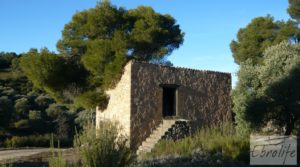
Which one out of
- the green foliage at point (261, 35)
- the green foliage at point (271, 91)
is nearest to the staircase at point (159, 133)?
the green foliage at point (271, 91)

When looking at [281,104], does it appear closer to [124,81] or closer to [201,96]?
[201,96]

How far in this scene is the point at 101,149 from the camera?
27.7 feet

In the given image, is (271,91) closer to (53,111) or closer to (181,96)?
(181,96)

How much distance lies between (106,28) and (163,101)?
492 cm

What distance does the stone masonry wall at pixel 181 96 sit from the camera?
17781 millimetres

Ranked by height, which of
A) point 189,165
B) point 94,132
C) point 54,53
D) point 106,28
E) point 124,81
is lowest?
point 189,165

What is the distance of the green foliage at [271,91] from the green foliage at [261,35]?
11189 millimetres

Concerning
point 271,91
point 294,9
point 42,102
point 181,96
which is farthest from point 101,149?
point 42,102

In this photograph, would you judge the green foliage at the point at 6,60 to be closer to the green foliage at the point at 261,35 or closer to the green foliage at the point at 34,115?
the green foliage at the point at 34,115

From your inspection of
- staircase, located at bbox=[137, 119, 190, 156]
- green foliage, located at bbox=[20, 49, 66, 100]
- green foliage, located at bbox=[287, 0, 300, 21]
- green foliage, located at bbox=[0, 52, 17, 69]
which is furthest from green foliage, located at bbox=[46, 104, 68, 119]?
green foliage, located at bbox=[287, 0, 300, 21]

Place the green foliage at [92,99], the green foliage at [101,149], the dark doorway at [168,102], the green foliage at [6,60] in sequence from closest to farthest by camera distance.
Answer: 1. the green foliage at [101,149]
2. the dark doorway at [168,102]
3. the green foliage at [92,99]
4. the green foliage at [6,60]

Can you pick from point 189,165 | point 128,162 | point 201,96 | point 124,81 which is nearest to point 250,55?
point 201,96

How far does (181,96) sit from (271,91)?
479cm

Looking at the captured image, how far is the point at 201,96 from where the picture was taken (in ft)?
63.8
